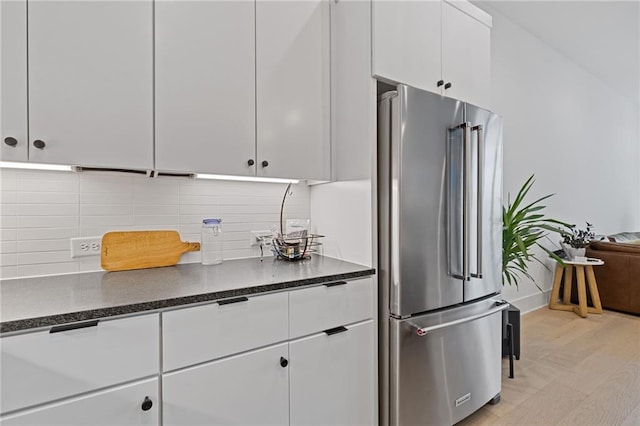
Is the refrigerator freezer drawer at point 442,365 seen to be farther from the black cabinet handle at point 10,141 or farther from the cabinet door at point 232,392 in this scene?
the black cabinet handle at point 10,141

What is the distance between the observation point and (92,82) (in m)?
1.27

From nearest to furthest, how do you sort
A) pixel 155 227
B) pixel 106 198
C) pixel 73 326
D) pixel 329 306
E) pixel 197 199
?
pixel 73 326
pixel 329 306
pixel 106 198
pixel 155 227
pixel 197 199

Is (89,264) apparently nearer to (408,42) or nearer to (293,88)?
(293,88)

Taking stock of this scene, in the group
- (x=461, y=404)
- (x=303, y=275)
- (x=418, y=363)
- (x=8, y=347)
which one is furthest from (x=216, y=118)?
(x=461, y=404)

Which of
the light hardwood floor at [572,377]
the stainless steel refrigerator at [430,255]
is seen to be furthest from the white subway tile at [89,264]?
the light hardwood floor at [572,377]

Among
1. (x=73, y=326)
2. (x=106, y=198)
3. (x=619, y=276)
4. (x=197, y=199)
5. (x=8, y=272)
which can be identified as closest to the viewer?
(x=73, y=326)

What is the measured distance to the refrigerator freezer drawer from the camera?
1.60 metres

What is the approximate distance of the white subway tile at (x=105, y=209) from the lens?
60.1 inches

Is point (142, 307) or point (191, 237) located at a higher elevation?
point (191, 237)

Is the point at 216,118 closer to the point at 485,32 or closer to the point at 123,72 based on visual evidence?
the point at 123,72

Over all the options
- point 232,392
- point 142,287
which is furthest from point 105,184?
point 232,392

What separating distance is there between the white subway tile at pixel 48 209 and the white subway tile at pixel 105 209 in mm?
34

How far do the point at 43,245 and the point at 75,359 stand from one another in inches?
29.4

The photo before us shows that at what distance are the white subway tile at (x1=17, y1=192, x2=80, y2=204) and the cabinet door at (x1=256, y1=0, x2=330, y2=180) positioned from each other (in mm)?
869
